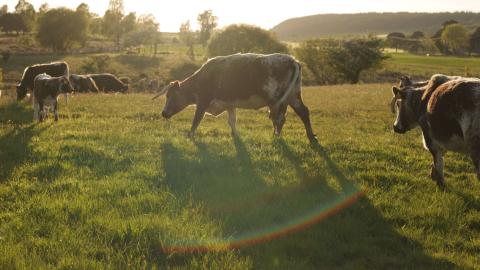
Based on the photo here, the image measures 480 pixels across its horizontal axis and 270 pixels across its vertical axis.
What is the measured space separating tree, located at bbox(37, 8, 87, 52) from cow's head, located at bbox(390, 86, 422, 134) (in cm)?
8454

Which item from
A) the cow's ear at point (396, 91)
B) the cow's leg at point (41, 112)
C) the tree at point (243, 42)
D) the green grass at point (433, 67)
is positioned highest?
the tree at point (243, 42)

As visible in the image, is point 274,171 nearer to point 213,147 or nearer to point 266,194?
point 266,194

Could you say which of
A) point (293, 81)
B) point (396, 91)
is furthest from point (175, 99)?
point (396, 91)

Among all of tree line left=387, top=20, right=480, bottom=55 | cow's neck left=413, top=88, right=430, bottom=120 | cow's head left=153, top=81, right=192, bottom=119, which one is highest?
tree line left=387, top=20, right=480, bottom=55

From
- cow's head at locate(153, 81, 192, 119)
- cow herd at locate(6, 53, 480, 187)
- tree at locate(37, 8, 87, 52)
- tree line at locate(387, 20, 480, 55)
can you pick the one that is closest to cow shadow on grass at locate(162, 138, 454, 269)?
cow herd at locate(6, 53, 480, 187)

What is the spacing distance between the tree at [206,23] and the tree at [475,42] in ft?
232

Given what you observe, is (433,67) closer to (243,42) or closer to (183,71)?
(243,42)

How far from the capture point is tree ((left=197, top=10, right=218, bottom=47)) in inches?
4938

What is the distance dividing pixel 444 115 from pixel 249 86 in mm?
6156

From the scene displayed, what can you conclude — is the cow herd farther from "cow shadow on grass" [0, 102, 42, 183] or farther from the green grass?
the green grass

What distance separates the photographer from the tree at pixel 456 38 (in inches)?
5033

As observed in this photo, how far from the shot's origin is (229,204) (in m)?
7.70

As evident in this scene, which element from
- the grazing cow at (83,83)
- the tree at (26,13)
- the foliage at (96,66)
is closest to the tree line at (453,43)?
the foliage at (96,66)

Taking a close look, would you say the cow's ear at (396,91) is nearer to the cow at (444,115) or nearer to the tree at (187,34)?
the cow at (444,115)
